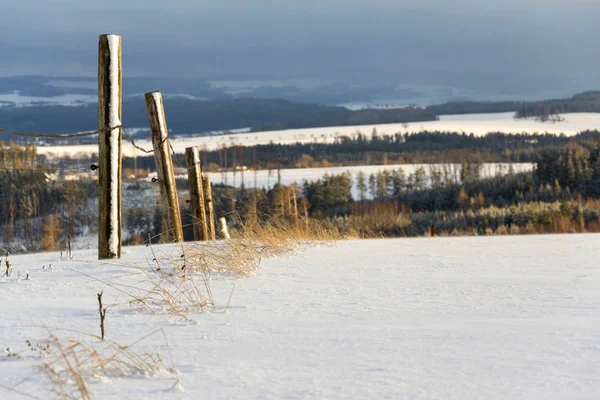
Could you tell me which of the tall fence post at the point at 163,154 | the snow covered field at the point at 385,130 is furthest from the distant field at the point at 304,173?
the tall fence post at the point at 163,154

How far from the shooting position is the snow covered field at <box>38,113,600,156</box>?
16325 centimetres

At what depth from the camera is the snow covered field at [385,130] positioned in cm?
16325

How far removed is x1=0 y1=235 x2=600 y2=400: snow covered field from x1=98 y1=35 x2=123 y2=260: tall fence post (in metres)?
0.67

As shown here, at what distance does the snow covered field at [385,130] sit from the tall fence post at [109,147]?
148627 millimetres

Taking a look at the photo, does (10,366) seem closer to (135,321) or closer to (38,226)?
(135,321)

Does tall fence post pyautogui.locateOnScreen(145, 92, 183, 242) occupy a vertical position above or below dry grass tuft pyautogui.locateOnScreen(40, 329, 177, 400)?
above

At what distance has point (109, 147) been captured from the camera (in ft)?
24.1

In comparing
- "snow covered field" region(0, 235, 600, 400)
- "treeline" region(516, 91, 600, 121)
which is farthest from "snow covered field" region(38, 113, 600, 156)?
"snow covered field" region(0, 235, 600, 400)

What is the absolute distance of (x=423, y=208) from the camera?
83375mm

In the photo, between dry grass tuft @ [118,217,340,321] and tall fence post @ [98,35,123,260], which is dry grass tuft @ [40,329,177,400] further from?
tall fence post @ [98,35,123,260]

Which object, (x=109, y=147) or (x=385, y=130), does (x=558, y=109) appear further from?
(x=109, y=147)

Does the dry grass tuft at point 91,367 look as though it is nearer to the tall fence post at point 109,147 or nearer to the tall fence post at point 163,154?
the tall fence post at point 109,147

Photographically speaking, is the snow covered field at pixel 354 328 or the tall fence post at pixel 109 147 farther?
the tall fence post at pixel 109 147

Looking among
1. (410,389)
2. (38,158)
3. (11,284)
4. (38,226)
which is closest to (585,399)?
(410,389)
